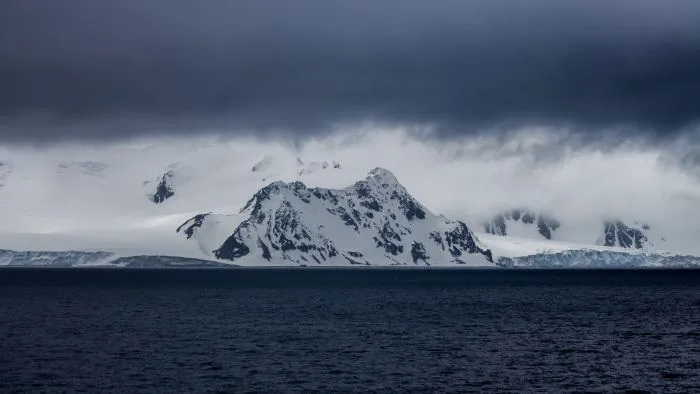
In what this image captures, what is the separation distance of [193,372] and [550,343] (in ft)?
146

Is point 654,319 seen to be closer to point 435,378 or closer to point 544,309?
point 544,309

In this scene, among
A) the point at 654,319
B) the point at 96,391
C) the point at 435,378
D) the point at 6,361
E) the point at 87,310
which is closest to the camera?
the point at 96,391

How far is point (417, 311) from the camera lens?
174m

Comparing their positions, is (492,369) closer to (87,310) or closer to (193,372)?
(193,372)

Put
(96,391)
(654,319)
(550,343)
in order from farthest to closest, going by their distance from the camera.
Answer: (654,319) → (550,343) → (96,391)

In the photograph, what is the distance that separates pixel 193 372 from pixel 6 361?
19309 millimetres

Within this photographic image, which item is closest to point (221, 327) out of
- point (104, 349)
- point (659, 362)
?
point (104, 349)

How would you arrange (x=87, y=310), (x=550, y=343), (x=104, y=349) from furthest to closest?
(x=87, y=310) → (x=550, y=343) → (x=104, y=349)

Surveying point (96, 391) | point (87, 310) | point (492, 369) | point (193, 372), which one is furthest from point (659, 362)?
point (87, 310)

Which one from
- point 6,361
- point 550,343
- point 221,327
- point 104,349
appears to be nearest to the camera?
point 6,361

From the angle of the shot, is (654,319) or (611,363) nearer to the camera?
(611,363)

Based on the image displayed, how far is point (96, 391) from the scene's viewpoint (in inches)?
3327

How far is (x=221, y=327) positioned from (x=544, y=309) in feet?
208

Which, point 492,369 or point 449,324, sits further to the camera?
point 449,324
